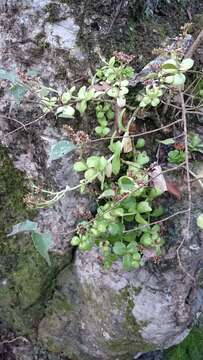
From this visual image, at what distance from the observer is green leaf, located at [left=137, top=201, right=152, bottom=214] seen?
1164 mm

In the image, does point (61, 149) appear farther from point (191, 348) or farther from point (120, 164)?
point (191, 348)

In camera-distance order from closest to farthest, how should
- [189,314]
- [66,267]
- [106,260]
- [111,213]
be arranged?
[111,213]
[106,260]
[189,314]
[66,267]

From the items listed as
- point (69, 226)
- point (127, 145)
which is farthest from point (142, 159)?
point (69, 226)

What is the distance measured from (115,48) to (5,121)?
1.37 feet

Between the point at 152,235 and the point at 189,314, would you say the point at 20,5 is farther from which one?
the point at 189,314

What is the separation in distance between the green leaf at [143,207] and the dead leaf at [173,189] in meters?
0.11

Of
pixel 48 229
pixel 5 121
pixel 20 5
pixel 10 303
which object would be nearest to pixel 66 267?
pixel 48 229

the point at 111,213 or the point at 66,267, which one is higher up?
the point at 111,213

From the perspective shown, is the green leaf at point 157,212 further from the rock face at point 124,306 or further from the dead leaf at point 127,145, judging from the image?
the dead leaf at point 127,145

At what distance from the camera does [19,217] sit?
1.49 metres

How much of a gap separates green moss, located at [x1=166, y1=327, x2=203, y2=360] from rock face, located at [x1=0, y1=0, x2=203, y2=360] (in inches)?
20.2

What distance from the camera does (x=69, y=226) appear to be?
4.72ft

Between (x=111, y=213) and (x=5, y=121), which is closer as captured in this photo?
(x=111, y=213)

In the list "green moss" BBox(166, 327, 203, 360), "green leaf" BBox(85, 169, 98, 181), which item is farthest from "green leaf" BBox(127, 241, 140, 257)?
"green moss" BBox(166, 327, 203, 360)
